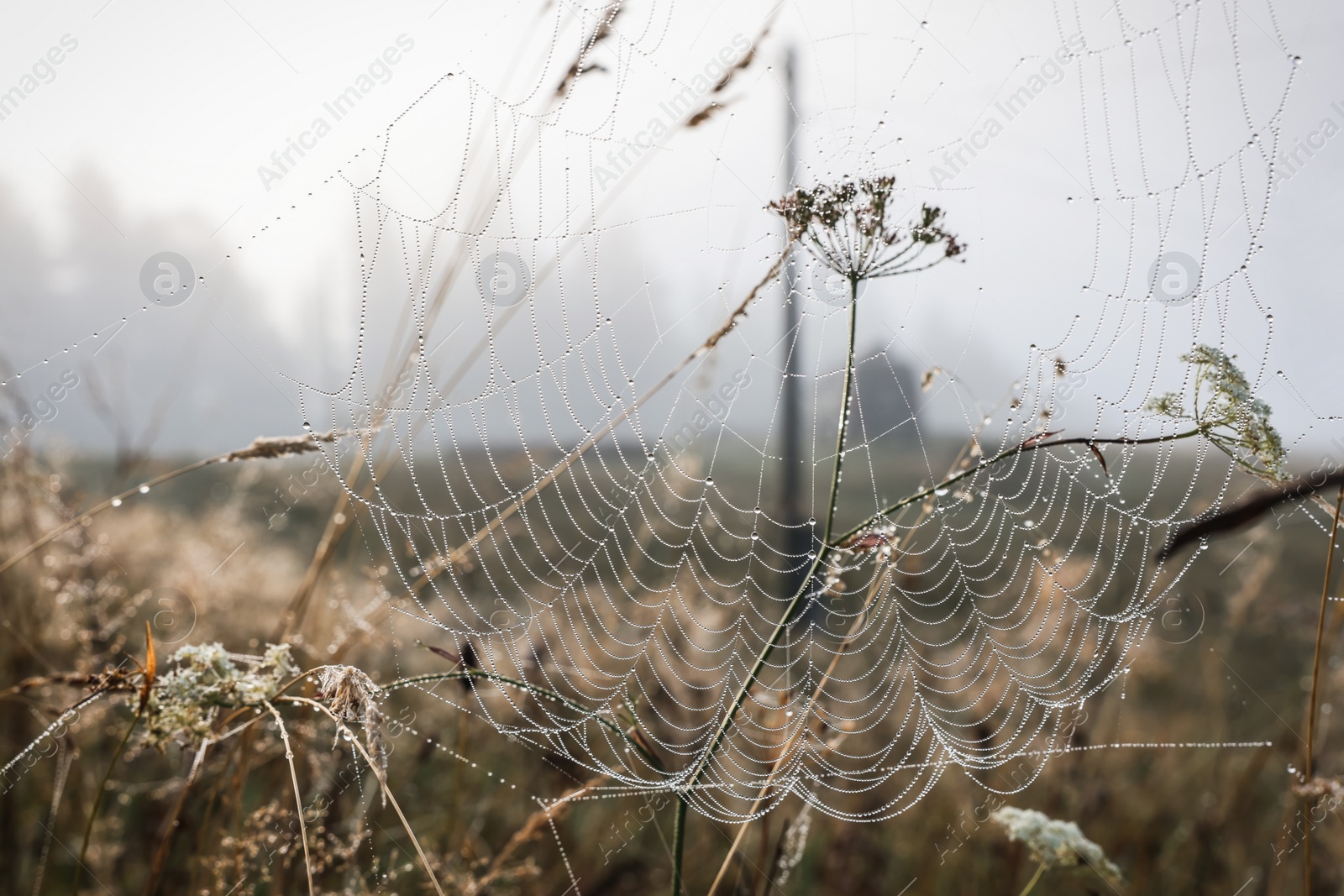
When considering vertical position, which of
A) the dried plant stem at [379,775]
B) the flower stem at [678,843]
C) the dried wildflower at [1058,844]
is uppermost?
the dried plant stem at [379,775]

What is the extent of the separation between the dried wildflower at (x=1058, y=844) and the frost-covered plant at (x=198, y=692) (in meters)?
1.56

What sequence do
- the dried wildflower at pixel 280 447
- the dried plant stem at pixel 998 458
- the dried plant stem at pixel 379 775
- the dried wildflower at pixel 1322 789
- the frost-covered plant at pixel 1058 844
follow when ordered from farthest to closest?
the frost-covered plant at pixel 1058 844 < the dried wildflower at pixel 1322 789 < the dried wildflower at pixel 280 447 < the dried plant stem at pixel 998 458 < the dried plant stem at pixel 379 775

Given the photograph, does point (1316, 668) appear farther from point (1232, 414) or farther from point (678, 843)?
point (678, 843)

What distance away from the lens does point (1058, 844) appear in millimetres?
1767

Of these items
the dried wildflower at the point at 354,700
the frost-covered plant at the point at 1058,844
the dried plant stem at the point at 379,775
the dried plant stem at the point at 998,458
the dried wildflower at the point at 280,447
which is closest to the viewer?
the dried plant stem at the point at 379,775

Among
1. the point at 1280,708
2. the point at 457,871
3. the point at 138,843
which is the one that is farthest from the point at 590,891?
the point at 1280,708

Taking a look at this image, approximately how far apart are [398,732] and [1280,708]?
5146mm

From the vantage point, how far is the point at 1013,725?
149 inches

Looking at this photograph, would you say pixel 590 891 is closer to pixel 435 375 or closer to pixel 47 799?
pixel 435 375

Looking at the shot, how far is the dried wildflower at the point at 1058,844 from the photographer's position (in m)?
1.76

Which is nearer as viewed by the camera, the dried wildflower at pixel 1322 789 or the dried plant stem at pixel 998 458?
the dried plant stem at pixel 998 458

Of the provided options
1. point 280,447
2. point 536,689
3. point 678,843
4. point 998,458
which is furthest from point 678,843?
point 280,447

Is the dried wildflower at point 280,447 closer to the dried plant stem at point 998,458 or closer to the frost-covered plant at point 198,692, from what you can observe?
the frost-covered plant at point 198,692

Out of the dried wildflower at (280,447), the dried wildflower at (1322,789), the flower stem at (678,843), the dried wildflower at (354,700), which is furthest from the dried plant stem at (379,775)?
the dried wildflower at (1322,789)
